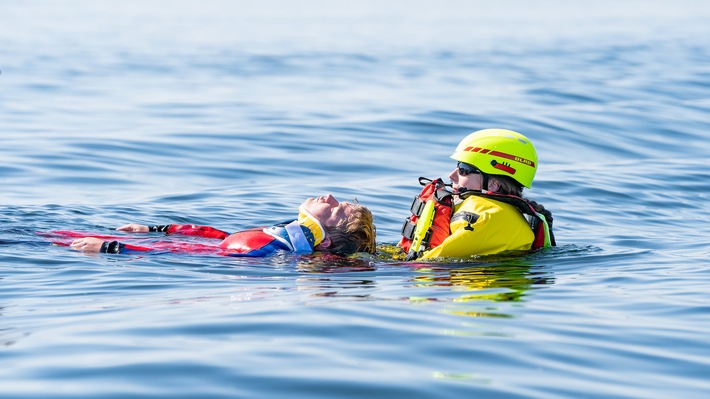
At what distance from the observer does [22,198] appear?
46.4ft

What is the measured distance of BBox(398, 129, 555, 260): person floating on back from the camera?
31.5ft

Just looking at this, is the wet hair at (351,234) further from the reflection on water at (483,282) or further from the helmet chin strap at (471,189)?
the helmet chin strap at (471,189)

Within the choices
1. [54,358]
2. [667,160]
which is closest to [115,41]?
[667,160]

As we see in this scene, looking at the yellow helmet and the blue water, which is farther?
the yellow helmet

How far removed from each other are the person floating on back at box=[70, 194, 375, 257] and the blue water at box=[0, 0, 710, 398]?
15 centimetres

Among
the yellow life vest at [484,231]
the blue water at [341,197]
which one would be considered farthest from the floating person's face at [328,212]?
the yellow life vest at [484,231]

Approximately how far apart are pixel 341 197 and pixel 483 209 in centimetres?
531

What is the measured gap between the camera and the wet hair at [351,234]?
9.91 meters

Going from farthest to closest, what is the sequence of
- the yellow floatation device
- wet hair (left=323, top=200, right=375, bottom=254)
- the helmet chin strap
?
the helmet chin strap
wet hair (left=323, top=200, right=375, bottom=254)
the yellow floatation device

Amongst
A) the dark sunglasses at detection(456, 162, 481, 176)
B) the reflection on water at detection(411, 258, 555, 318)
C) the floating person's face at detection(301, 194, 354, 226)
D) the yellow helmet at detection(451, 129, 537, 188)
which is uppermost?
the yellow helmet at detection(451, 129, 537, 188)

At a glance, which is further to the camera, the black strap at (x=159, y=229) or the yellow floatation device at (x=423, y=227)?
the black strap at (x=159, y=229)

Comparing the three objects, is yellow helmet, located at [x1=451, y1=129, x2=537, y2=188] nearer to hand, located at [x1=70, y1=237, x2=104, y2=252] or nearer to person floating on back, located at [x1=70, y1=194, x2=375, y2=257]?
person floating on back, located at [x1=70, y1=194, x2=375, y2=257]

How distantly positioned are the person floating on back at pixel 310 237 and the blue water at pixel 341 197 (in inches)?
5.9

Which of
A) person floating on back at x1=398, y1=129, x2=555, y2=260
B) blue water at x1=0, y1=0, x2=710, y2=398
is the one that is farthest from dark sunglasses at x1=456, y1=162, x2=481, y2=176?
blue water at x1=0, y1=0, x2=710, y2=398
